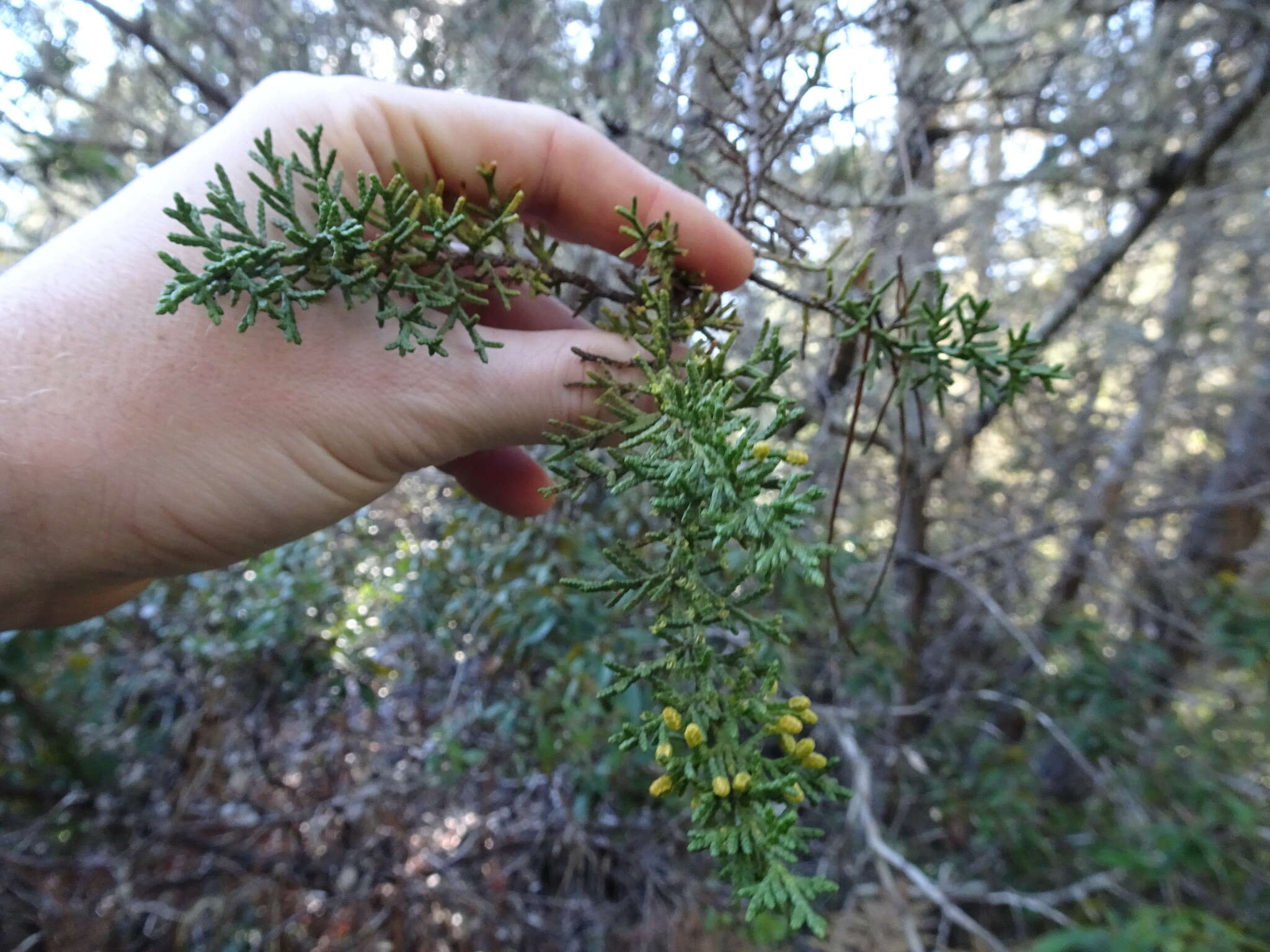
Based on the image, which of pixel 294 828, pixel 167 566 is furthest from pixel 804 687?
pixel 167 566

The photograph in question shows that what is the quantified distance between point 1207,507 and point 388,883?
4446mm

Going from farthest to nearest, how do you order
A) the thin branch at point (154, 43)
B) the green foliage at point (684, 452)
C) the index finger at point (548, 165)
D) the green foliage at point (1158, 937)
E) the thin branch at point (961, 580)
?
the thin branch at point (961, 580)
the thin branch at point (154, 43)
the green foliage at point (1158, 937)
the index finger at point (548, 165)
the green foliage at point (684, 452)

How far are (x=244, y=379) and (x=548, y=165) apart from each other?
0.65 meters

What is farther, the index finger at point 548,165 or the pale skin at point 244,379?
the index finger at point 548,165

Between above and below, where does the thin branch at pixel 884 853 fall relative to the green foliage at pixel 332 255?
below

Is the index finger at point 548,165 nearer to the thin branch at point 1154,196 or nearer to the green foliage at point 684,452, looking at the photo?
the green foliage at point 684,452

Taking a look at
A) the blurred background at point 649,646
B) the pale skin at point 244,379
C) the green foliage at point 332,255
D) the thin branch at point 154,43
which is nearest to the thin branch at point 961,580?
the blurred background at point 649,646

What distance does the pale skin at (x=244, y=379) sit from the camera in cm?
96

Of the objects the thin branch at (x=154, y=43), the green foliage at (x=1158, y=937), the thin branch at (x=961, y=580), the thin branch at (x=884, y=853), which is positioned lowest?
the green foliage at (x=1158, y=937)

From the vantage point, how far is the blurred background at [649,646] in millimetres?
2240

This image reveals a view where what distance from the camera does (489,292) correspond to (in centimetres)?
115

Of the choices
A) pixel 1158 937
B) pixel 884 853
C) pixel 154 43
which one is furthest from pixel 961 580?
pixel 154 43

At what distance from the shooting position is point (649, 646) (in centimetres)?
199

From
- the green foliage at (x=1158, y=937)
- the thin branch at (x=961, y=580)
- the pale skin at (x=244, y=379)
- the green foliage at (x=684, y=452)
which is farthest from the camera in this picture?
the thin branch at (x=961, y=580)
